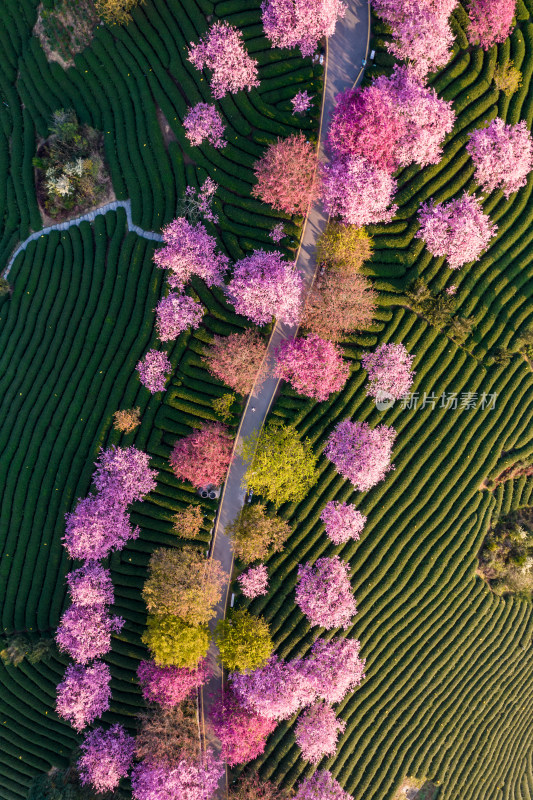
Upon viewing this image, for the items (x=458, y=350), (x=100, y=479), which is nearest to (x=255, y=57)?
(x=458, y=350)

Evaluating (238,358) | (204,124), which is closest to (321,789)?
Answer: (238,358)

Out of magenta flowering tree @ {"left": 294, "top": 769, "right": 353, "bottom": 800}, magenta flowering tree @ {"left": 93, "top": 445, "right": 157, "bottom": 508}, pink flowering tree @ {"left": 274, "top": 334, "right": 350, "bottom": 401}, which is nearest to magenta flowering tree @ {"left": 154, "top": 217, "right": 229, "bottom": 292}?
pink flowering tree @ {"left": 274, "top": 334, "right": 350, "bottom": 401}

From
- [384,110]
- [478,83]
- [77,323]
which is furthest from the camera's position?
[77,323]

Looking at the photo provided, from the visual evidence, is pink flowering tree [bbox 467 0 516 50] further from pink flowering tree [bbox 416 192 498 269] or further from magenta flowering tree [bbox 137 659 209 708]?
magenta flowering tree [bbox 137 659 209 708]

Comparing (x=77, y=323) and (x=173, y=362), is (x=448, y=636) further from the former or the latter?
(x=77, y=323)

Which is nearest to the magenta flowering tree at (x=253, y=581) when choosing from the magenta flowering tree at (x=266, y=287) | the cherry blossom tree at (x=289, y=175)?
the magenta flowering tree at (x=266, y=287)
